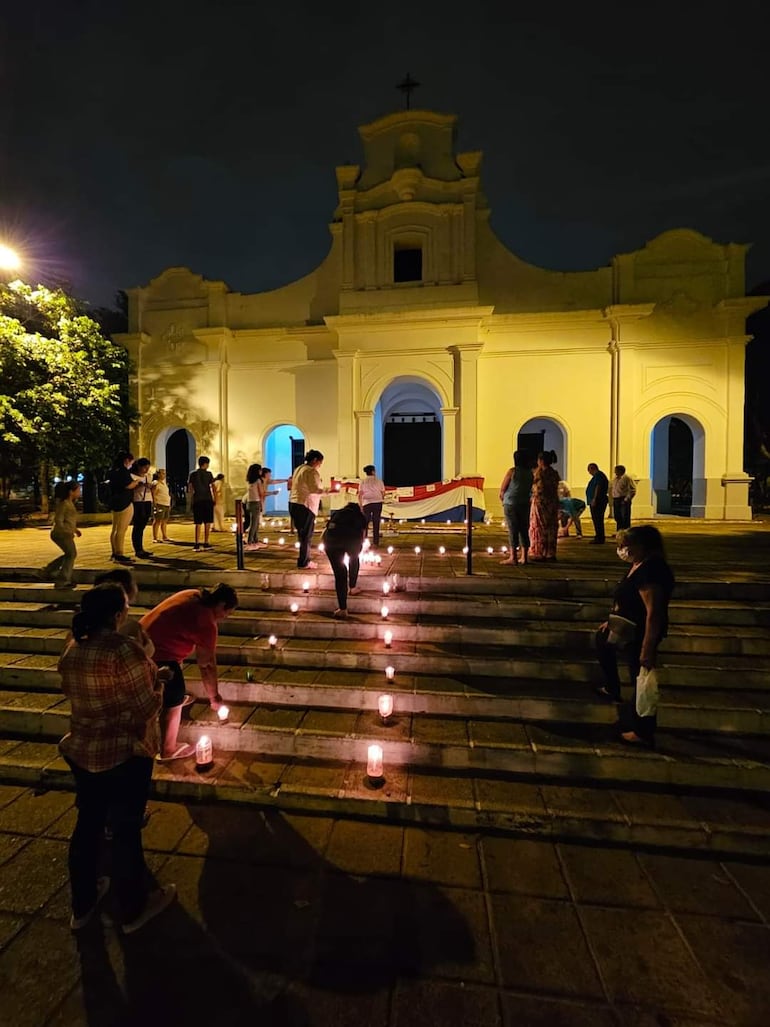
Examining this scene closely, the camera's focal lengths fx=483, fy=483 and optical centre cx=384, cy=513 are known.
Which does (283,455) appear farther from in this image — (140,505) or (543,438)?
(140,505)

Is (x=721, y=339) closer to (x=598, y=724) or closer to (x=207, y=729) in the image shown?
(x=598, y=724)

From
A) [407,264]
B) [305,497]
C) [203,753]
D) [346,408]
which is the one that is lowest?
[203,753]

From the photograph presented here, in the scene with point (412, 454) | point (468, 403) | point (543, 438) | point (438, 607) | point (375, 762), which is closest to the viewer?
point (375, 762)

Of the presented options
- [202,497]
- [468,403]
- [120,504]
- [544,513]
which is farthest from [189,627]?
[468,403]

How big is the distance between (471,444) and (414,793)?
1280cm

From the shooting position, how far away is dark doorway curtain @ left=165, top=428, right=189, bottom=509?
20750mm

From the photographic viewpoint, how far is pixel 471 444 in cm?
1520

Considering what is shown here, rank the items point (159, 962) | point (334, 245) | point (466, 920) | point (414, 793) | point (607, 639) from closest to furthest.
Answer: point (159, 962), point (466, 920), point (414, 793), point (607, 639), point (334, 245)

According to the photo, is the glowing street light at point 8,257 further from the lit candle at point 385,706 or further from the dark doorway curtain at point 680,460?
the dark doorway curtain at point 680,460

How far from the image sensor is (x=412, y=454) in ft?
60.5

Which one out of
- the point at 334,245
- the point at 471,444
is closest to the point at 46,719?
the point at 471,444

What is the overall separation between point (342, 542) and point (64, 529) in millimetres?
3607

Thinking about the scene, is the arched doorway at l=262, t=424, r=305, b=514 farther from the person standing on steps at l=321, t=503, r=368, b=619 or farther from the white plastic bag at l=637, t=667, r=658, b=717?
the white plastic bag at l=637, t=667, r=658, b=717

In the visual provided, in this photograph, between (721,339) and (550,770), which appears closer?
(550,770)
